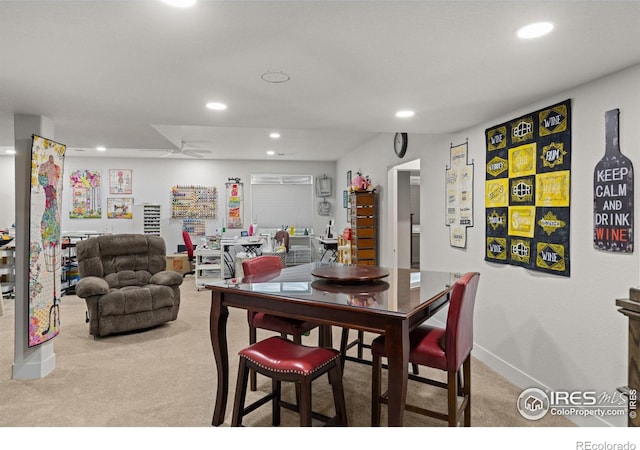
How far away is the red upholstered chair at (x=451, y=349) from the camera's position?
2.02 meters

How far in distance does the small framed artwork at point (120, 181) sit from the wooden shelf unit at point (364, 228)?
4884mm

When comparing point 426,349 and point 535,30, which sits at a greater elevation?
point 535,30

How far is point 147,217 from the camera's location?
7.95 m

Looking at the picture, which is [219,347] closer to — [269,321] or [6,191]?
[269,321]

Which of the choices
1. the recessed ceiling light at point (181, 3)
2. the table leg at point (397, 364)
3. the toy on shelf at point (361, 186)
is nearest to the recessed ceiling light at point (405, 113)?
the table leg at point (397, 364)

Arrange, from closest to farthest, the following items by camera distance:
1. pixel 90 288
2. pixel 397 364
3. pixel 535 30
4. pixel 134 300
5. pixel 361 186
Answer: pixel 535 30 < pixel 397 364 < pixel 90 288 < pixel 134 300 < pixel 361 186

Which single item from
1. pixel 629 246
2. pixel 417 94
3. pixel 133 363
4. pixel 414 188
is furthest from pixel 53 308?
pixel 414 188

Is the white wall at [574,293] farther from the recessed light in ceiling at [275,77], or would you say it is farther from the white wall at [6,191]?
the white wall at [6,191]

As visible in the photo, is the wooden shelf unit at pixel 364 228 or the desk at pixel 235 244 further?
the desk at pixel 235 244

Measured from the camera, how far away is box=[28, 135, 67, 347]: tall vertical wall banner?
2.98 metres

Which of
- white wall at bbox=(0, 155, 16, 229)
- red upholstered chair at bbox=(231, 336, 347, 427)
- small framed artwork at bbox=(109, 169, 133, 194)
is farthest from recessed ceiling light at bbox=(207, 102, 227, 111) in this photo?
white wall at bbox=(0, 155, 16, 229)

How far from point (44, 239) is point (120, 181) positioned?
17.5ft

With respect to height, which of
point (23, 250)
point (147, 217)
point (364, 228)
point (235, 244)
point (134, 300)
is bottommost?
A: point (134, 300)

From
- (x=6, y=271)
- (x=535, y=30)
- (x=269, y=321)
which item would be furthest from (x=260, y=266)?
(x=6, y=271)
